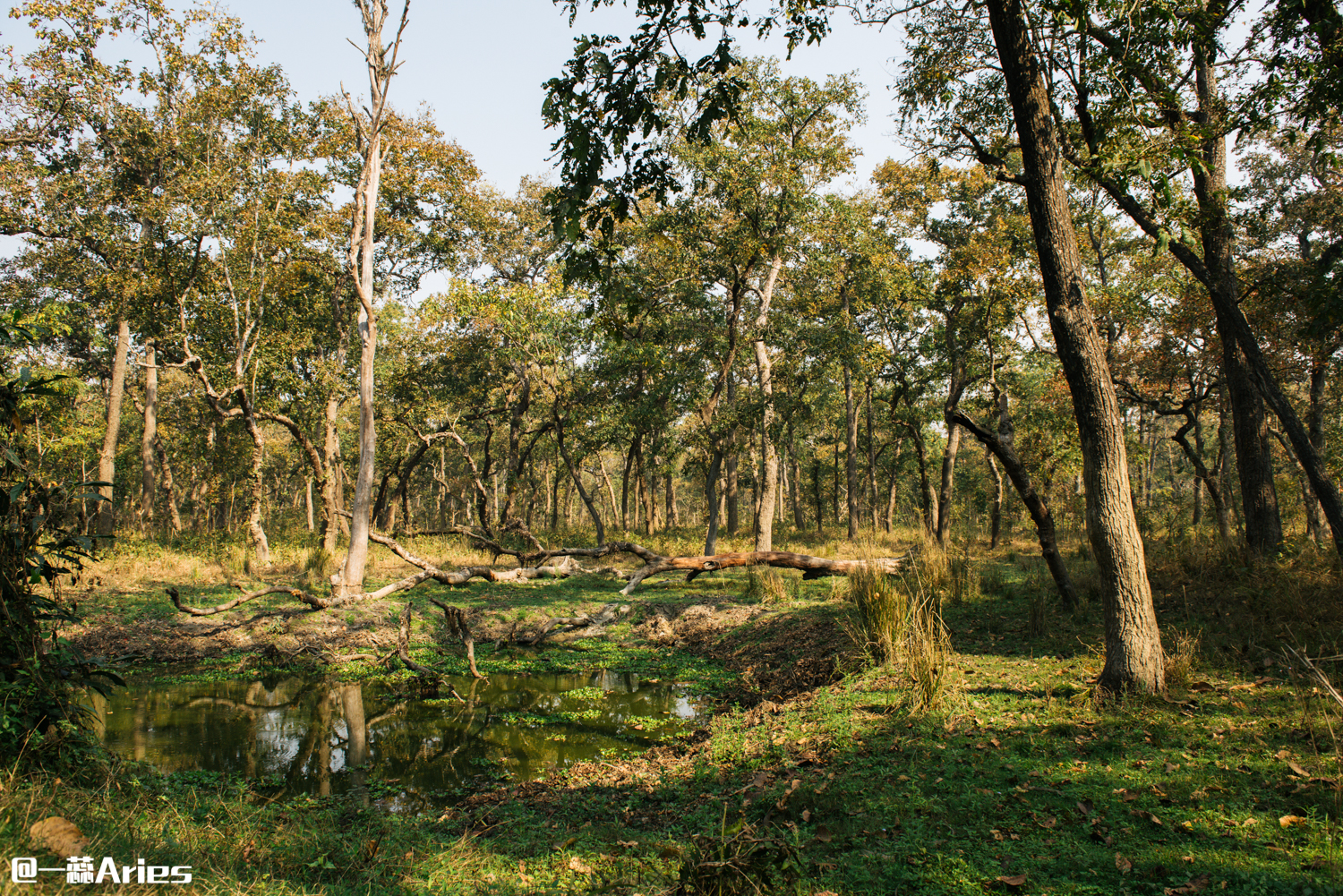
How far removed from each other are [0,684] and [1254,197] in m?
22.8

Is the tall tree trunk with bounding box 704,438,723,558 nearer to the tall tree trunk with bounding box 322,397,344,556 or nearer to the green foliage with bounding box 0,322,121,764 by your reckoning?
the tall tree trunk with bounding box 322,397,344,556

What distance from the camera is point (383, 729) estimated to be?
22.0ft

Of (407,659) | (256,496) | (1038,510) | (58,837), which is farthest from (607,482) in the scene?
(58,837)

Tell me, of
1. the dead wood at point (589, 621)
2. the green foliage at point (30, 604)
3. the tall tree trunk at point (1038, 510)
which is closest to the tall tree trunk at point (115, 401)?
the dead wood at point (589, 621)

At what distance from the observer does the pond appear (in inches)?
215

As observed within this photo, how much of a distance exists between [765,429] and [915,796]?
13.3 meters

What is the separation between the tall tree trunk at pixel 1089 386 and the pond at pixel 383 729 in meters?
4.02

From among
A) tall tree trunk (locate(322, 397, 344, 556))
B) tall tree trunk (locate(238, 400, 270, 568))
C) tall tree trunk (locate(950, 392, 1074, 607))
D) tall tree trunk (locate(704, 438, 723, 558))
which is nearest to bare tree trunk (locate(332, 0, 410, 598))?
tall tree trunk (locate(322, 397, 344, 556))

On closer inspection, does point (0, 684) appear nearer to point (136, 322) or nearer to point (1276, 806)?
point (1276, 806)

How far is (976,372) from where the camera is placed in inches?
720

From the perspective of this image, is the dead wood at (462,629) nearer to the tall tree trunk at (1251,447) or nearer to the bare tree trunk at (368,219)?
the bare tree trunk at (368,219)

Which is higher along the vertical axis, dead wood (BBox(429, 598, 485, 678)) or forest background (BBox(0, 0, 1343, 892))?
forest background (BBox(0, 0, 1343, 892))

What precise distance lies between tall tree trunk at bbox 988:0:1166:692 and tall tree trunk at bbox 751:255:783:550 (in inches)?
448

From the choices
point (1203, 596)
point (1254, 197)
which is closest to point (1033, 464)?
point (1254, 197)
